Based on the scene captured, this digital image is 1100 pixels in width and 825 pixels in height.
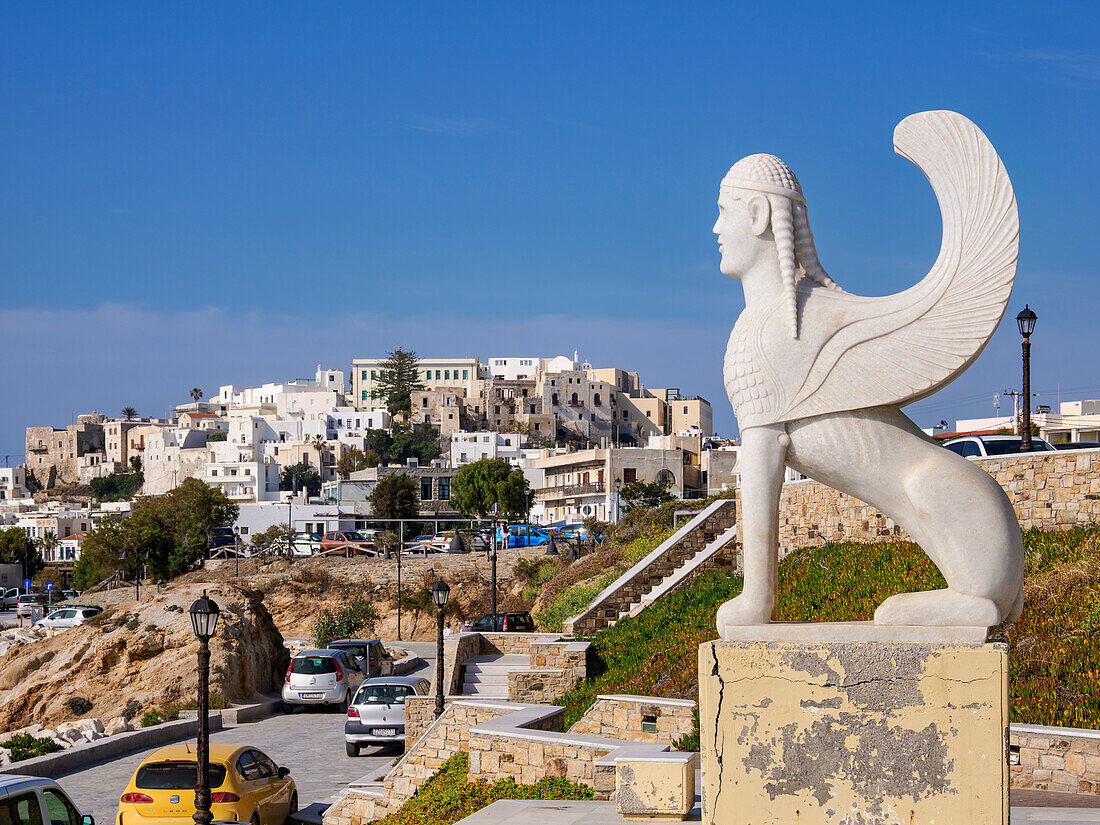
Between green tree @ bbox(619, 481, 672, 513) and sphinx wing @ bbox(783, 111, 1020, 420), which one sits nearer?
sphinx wing @ bbox(783, 111, 1020, 420)

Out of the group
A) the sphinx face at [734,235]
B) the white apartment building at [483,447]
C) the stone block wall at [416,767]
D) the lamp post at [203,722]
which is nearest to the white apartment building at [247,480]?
the white apartment building at [483,447]

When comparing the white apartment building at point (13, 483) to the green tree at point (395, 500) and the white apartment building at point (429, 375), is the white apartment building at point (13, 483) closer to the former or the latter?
the white apartment building at point (429, 375)

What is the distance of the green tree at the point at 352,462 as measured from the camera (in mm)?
120562

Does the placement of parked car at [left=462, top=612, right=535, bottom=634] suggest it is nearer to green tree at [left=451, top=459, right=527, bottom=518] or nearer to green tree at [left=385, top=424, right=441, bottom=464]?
green tree at [left=451, top=459, right=527, bottom=518]

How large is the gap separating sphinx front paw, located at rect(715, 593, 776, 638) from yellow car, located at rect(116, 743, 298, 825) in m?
8.22

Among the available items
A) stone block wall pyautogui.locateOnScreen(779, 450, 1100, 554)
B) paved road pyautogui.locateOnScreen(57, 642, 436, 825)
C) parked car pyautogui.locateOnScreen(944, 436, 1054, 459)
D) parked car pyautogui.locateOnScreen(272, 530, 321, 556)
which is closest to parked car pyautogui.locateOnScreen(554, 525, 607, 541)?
parked car pyautogui.locateOnScreen(272, 530, 321, 556)

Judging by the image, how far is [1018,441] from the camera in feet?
67.3

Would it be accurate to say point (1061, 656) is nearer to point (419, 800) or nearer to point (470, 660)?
point (419, 800)

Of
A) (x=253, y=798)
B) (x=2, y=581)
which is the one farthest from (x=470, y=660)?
(x=2, y=581)

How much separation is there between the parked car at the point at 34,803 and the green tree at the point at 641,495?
56.0 meters

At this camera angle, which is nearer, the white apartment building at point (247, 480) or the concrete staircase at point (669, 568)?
the concrete staircase at point (669, 568)

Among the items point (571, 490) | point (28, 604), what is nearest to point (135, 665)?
point (28, 604)

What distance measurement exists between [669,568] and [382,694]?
692cm

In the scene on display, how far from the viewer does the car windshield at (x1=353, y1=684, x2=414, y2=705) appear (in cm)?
1762
